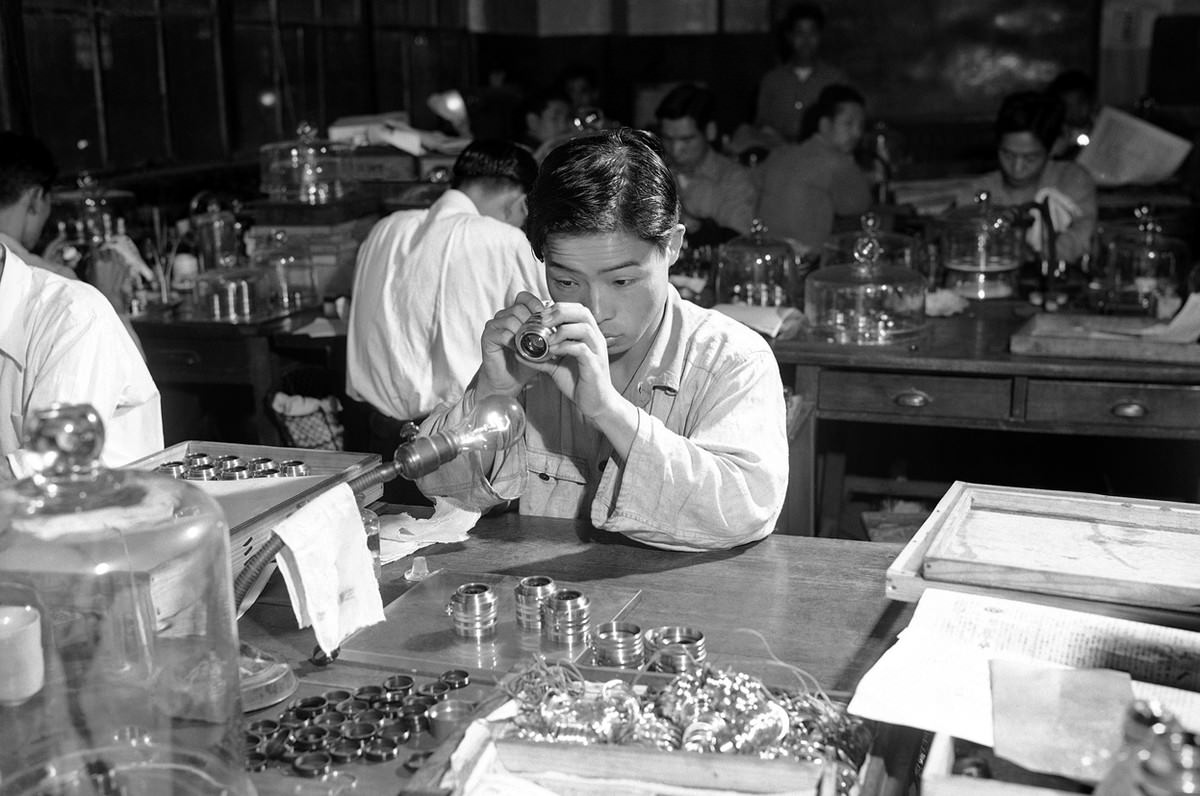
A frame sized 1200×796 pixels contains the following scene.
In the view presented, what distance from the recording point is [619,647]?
1604 mm

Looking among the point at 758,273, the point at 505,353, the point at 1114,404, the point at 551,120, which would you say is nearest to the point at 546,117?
the point at 551,120

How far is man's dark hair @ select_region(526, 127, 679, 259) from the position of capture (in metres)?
2.05

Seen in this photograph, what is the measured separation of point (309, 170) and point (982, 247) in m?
2.98

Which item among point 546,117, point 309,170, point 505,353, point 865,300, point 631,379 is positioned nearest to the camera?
point 505,353

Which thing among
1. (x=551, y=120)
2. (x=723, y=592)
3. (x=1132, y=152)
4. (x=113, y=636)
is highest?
(x=551, y=120)

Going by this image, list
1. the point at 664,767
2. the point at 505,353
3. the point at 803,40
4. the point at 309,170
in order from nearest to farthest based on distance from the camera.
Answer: the point at 664,767, the point at 505,353, the point at 309,170, the point at 803,40

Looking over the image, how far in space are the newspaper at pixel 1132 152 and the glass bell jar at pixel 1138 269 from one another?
228cm

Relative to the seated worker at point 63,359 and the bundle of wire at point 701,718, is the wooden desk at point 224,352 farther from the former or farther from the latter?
the bundle of wire at point 701,718

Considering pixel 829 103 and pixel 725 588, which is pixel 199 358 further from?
pixel 829 103

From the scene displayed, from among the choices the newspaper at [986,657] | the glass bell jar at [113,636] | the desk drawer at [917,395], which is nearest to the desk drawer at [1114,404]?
the desk drawer at [917,395]

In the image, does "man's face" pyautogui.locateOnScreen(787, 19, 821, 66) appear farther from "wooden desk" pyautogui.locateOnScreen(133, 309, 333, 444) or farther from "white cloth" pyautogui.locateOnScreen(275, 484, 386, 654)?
"white cloth" pyautogui.locateOnScreen(275, 484, 386, 654)

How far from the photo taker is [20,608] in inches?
58.2

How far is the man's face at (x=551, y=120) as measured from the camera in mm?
8008

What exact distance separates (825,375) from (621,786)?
2.94m
